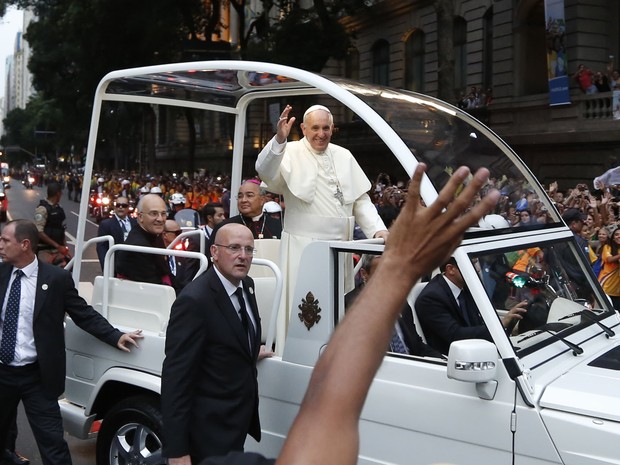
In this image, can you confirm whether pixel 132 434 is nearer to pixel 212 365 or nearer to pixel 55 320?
pixel 55 320

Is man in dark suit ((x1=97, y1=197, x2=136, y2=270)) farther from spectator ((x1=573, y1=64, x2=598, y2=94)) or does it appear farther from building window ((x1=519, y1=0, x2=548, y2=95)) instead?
building window ((x1=519, y1=0, x2=548, y2=95))

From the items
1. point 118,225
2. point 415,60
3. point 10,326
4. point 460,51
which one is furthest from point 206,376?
point 415,60

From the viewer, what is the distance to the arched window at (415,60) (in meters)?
32.1

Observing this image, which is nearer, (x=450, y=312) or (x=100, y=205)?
(x=450, y=312)

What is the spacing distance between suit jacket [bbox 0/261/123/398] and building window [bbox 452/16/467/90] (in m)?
25.8

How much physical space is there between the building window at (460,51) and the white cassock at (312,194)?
81.3 feet

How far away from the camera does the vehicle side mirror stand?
3354 millimetres

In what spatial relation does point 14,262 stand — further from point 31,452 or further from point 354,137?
point 354,137

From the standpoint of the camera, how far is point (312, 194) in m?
5.20

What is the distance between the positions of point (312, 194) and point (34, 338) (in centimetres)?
195

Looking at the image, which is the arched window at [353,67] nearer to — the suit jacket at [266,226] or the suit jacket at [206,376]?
the suit jacket at [266,226]

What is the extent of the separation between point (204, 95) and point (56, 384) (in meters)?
2.73

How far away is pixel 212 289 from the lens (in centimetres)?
404

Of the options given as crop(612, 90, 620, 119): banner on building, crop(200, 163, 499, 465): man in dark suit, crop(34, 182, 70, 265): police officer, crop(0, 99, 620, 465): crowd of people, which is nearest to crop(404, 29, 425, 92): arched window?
crop(612, 90, 620, 119): banner on building
